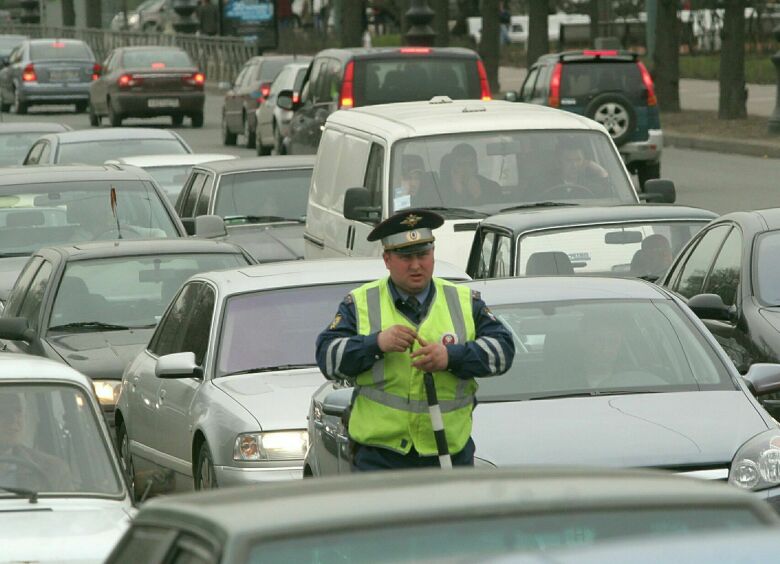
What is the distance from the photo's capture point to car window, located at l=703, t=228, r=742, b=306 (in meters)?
10.5

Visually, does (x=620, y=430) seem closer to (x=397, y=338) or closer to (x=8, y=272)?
(x=397, y=338)

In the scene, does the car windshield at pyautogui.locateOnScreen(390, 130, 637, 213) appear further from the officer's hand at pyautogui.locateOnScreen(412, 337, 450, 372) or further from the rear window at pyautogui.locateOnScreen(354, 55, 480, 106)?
the rear window at pyautogui.locateOnScreen(354, 55, 480, 106)

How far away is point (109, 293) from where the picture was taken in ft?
39.8

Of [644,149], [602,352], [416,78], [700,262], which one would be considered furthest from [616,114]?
[602,352]

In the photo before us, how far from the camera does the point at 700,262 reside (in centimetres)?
1092

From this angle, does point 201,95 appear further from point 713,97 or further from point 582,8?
point 582,8

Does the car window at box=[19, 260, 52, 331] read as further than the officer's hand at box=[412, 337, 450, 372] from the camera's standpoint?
Yes

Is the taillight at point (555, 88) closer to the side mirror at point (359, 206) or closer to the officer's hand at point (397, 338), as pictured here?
the side mirror at point (359, 206)

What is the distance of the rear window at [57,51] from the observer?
160 feet

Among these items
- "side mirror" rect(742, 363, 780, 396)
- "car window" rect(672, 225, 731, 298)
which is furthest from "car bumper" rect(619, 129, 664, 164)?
"side mirror" rect(742, 363, 780, 396)

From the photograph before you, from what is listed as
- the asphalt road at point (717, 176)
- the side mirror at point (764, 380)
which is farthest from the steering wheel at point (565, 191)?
the asphalt road at point (717, 176)

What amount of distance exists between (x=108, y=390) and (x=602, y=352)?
4199mm

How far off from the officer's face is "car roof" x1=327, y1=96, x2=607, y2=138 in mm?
6985

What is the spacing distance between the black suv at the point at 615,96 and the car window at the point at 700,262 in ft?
46.6
